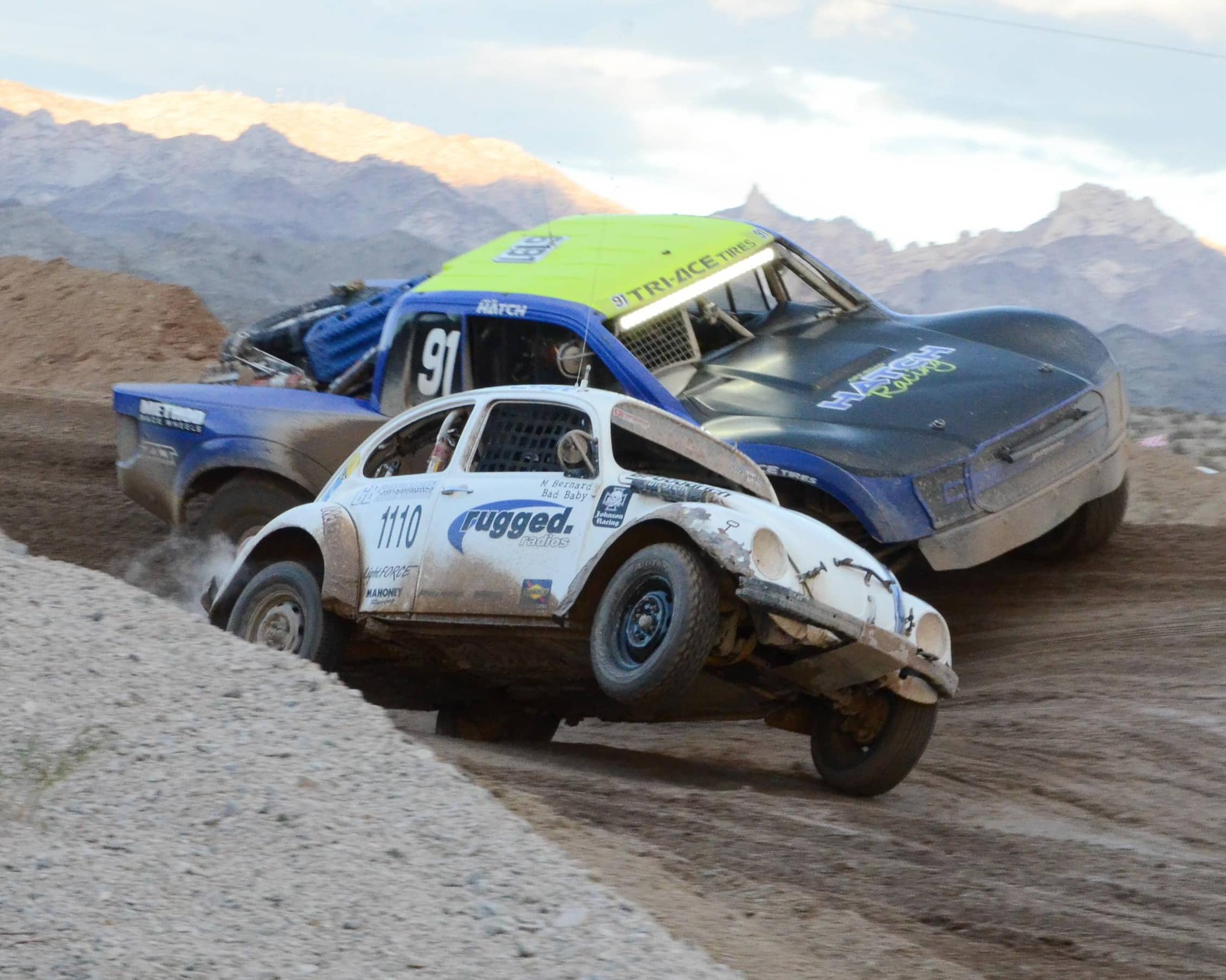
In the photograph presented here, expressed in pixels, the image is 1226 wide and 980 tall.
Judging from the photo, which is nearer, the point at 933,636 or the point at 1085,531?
the point at 933,636

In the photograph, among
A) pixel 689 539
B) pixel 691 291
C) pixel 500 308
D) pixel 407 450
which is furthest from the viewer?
Result: pixel 691 291

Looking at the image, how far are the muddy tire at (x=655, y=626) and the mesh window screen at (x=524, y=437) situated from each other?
85cm

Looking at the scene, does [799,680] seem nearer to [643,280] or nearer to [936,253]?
[643,280]

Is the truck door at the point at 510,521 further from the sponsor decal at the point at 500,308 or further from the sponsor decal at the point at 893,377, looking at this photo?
the sponsor decal at the point at 893,377

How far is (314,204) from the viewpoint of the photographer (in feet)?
106

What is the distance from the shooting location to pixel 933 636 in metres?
6.00

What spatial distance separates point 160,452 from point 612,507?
390 centimetres

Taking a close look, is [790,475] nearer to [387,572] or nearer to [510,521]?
[510,521]

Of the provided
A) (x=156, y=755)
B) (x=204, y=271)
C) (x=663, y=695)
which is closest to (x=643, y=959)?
(x=156, y=755)

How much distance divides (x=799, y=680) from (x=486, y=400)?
1763 mm

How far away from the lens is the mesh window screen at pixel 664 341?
→ 26.7ft

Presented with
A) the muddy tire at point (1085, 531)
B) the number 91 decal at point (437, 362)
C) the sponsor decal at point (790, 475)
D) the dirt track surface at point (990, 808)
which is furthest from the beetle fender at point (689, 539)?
the muddy tire at point (1085, 531)

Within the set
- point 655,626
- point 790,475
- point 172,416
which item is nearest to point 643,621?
point 655,626

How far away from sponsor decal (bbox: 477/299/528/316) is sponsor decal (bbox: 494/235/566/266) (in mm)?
529
